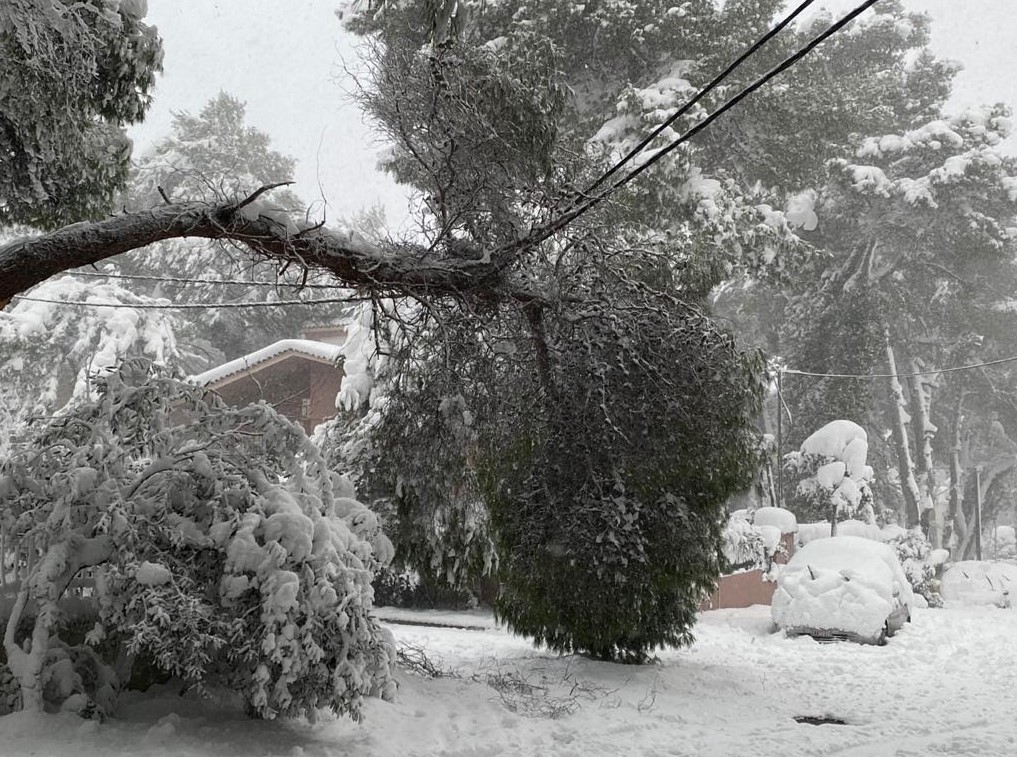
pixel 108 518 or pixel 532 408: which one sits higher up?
pixel 532 408

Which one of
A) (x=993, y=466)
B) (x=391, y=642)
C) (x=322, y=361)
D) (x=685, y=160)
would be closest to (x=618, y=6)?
(x=685, y=160)

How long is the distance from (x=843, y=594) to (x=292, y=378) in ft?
46.1

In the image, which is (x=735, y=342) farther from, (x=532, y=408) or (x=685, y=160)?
(x=685, y=160)

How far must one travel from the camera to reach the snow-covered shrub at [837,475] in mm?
23828

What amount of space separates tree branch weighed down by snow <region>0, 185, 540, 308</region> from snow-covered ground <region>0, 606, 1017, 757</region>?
9.83ft

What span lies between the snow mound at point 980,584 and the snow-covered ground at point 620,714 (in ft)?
35.9

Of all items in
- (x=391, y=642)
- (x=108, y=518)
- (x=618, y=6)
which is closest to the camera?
(x=108, y=518)

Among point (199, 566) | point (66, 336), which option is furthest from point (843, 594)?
point (66, 336)

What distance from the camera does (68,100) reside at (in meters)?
7.39

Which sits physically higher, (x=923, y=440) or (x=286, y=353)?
(x=923, y=440)

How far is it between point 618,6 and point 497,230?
12282mm

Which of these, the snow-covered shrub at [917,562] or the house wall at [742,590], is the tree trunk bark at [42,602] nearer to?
the house wall at [742,590]

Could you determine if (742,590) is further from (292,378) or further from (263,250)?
(263,250)

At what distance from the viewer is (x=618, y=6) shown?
64.1ft
